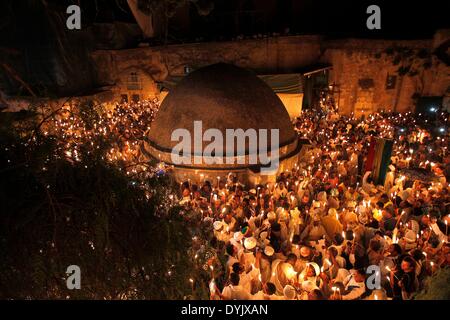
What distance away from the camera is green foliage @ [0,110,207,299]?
3.58m

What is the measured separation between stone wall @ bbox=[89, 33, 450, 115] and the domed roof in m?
9.04

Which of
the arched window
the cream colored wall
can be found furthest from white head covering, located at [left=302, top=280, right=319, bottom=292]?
the arched window

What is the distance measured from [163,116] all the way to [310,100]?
40.0 ft

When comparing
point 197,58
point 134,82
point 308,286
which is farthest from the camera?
point 134,82

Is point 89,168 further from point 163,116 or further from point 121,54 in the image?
point 121,54

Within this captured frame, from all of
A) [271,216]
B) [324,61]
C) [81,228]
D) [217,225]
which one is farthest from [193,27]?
[81,228]

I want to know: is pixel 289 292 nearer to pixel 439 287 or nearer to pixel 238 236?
pixel 238 236

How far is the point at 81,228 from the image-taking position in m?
3.84

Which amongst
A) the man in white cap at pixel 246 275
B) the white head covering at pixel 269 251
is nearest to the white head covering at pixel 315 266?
the white head covering at pixel 269 251

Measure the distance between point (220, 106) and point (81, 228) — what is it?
30.4 feet

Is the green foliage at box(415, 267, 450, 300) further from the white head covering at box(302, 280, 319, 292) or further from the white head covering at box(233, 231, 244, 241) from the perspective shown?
the white head covering at box(233, 231, 244, 241)

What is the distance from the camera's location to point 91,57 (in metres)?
24.0

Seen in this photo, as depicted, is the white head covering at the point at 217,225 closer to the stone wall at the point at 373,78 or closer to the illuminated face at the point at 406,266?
the illuminated face at the point at 406,266

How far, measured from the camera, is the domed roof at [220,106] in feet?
41.0
